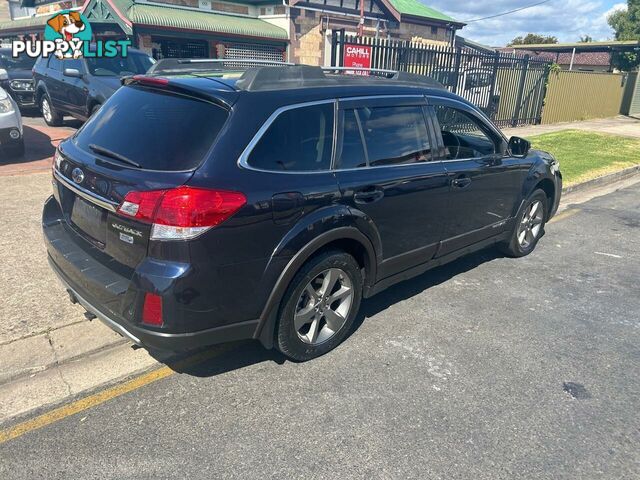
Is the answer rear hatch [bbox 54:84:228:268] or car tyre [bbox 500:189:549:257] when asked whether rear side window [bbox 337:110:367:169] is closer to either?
rear hatch [bbox 54:84:228:268]

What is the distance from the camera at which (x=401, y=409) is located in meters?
2.96

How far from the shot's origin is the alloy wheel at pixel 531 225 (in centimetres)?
541

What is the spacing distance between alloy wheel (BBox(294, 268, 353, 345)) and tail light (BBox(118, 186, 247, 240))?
87 cm

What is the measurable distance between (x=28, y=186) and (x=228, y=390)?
5.19 m

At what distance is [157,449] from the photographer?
2586mm

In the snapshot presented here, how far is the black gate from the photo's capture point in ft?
38.8

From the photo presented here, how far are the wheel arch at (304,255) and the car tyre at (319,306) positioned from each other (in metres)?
0.06

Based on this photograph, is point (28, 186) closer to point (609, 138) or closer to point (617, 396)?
point (617, 396)

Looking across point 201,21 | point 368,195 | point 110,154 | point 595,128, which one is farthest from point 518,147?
point 201,21

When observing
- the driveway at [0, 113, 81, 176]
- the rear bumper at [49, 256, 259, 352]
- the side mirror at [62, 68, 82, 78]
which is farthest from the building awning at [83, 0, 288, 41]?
the rear bumper at [49, 256, 259, 352]

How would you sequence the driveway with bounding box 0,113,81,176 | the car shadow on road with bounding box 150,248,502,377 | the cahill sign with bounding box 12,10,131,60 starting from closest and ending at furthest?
the car shadow on road with bounding box 150,248,502,377, the driveway with bounding box 0,113,81,176, the cahill sign with bounding box 12,10,131,60

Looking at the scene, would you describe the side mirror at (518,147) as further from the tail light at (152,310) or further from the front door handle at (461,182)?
the tail light at (152,310)

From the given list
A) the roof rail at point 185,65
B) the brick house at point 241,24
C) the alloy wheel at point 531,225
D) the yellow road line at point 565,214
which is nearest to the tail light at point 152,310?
the roof rail at point 185,65

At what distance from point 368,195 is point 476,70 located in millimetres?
11963
